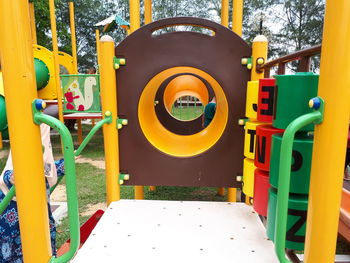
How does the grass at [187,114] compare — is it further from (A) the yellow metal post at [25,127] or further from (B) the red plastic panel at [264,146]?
(A) the yellow metal post at [25,127]

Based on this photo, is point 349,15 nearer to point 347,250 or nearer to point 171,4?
point 347,250

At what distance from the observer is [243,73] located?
5.72ft

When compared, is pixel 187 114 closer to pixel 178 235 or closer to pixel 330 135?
pixel 178 235

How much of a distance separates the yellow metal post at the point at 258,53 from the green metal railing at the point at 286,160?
988 mm

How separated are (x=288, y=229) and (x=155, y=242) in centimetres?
61

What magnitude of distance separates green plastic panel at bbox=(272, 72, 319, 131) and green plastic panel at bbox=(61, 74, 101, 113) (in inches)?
174

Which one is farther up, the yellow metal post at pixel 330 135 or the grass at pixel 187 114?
the yellow metal post at pixel 330 135

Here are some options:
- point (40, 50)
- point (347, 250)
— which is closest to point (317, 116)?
point (347, 250)

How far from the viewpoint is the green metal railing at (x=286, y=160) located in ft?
2.49

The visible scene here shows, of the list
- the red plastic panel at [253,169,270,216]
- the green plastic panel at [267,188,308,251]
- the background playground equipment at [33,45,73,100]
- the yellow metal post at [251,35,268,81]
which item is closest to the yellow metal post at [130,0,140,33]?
the yellow metal post at [251,35,268,81]

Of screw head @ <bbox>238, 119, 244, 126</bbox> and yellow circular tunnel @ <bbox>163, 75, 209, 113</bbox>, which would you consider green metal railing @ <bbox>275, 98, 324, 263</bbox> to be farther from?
yellow circular tunnel @ <bbox>163, 75, 209, 113</bbox>

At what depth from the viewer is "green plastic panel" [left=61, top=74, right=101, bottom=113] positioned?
5.13 meters

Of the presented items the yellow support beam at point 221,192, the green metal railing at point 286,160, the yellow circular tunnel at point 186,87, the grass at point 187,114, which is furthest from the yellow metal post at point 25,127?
the grass at point 187,114

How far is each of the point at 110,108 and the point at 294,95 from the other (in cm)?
109
